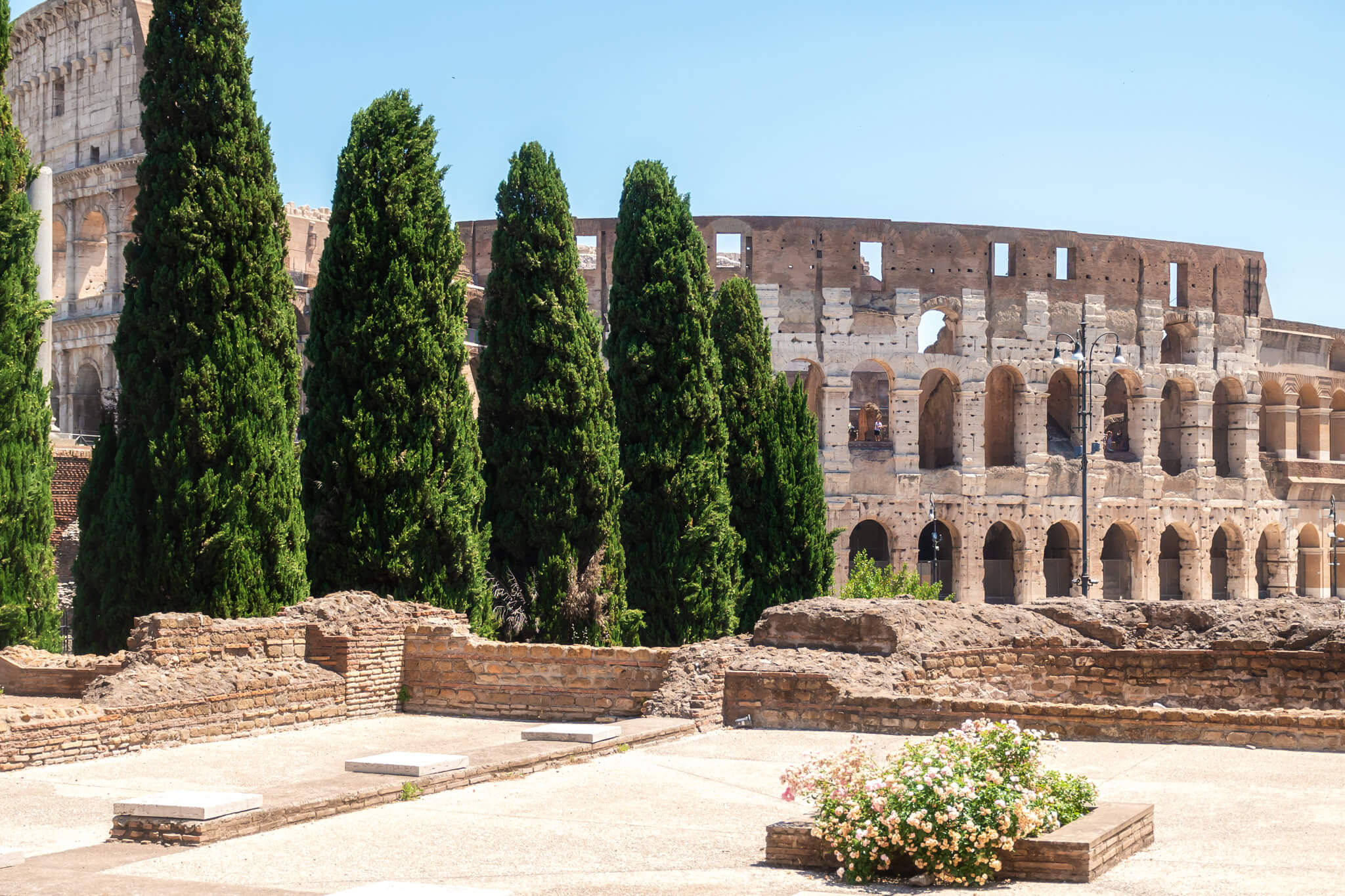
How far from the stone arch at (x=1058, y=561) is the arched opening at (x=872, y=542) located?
14.8 ft

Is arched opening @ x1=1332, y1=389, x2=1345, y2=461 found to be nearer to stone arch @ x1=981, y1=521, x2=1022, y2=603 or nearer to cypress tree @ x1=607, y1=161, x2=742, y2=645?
stone arch @ x1=981, y1=521, x2=1022, y2=603

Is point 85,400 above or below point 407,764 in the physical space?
above

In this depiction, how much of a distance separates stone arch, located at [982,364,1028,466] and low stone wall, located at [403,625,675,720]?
2940 centimetres

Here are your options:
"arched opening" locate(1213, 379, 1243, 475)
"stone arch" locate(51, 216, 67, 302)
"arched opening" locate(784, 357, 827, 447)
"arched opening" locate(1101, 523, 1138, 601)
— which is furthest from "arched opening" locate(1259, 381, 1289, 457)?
"stone arch" locate(51, 216, 67, 302)

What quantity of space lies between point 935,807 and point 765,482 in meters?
18.0

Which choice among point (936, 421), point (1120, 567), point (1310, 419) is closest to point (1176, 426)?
point (1120, 567)

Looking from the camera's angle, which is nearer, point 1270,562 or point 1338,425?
point 1270,562

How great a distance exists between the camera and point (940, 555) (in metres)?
42.2

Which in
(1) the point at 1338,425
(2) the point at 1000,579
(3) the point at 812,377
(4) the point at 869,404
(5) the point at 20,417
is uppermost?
(3) the point at 812,377

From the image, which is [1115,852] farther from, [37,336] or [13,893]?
[37,336]

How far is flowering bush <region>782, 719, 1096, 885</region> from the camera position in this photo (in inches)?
274

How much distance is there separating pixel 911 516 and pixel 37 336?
27.7 m

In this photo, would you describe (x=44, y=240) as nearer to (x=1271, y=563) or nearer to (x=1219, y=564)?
(x=1219, y=564)

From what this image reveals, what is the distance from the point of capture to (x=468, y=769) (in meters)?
10.2
